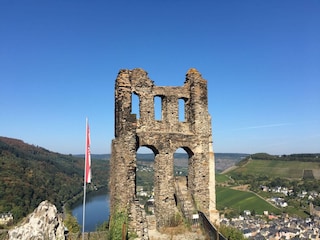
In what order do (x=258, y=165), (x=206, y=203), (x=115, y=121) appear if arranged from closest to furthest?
(x=115, y=121) → (x=206, y=203) → (x=258, y=165)

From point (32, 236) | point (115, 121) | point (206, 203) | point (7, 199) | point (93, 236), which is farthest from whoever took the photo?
point (7, 199)

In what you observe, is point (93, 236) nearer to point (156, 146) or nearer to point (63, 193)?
point (156, 146)

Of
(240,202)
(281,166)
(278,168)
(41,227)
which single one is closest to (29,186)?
(240,202)

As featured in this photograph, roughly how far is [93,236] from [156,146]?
4081 mm

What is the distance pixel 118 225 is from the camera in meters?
9.38

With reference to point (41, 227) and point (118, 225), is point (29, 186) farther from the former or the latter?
point (41, 227)

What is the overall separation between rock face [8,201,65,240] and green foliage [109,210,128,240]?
2470mm

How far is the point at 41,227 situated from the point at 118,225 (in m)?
3.28

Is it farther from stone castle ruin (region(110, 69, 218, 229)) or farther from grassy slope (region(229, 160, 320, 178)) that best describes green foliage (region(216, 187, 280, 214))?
stone castle ruin (region(110, 69, 218, 229))

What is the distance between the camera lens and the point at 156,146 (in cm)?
1202

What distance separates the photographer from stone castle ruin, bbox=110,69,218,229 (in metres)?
10.8

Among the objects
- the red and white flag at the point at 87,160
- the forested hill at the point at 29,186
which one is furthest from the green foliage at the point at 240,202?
the red and white flag at the point at 87,160

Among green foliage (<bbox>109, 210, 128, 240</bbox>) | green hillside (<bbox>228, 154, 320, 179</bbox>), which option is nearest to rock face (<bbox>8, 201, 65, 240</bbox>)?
green foliage (<bbox>109, 210, 128, 240</bbox>)

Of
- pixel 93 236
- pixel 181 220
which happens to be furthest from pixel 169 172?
pixel 93 236
